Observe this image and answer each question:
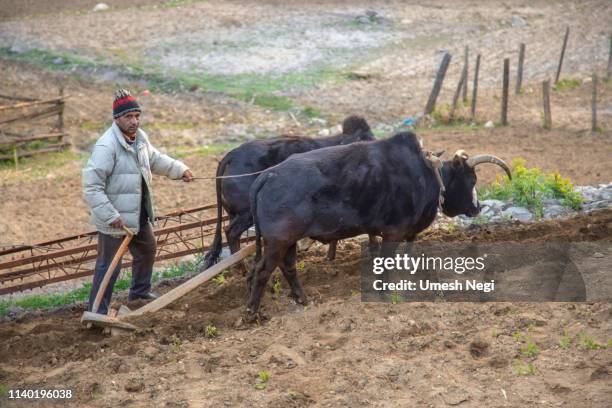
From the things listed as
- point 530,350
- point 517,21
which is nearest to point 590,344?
point 530,350

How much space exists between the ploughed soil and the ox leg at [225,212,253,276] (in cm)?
130

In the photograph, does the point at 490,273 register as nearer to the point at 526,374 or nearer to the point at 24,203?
the point at 526,374

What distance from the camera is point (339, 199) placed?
9.28m

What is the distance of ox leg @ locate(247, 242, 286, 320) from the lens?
9.05 meters

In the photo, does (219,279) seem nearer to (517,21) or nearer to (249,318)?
(249,318)

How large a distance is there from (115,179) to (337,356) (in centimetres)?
310

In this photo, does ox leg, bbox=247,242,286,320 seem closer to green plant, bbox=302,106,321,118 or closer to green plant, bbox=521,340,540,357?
green plant, bbox=521,340,540,357

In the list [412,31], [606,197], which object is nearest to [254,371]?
[606,197]

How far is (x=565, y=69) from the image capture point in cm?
2533

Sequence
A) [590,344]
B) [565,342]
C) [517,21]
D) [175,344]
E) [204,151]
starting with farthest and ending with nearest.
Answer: [517,21], [204,151], [175,344], [565,342], [590,344]

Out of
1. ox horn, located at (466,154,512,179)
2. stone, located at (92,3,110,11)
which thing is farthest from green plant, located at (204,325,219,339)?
stone, located at (92,3,110,11)

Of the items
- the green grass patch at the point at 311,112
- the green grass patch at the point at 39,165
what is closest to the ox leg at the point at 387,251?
the green grass patch at the point at 39,165

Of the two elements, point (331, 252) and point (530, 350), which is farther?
point (331, 252)

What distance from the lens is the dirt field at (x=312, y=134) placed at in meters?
7.54
